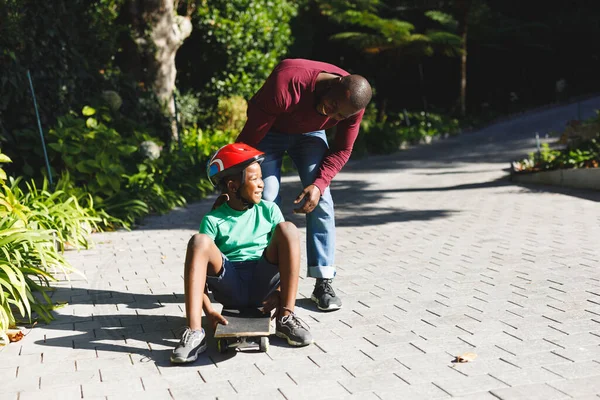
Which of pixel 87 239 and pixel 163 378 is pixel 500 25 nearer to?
pixel 87 239

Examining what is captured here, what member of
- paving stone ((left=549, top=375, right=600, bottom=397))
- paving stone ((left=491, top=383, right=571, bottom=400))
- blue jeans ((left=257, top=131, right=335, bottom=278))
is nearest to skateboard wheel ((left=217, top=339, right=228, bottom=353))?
blue jeans ((left=257, top=131, right=335, bottom=278))

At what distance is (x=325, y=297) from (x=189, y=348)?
1.15 metres

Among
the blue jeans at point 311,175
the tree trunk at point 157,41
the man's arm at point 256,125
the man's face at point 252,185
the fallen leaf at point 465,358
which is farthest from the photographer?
the tree trunk at point 157,41

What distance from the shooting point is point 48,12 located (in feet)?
27.5

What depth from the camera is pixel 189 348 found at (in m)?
3.29

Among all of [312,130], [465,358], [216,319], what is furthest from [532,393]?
[312,130]

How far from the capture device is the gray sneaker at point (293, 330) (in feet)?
11.5

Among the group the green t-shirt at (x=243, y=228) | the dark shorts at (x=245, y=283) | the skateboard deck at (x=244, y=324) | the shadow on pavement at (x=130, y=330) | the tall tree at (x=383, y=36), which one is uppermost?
the tall tree at (x=383, y=36)

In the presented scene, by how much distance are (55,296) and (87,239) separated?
1847mm

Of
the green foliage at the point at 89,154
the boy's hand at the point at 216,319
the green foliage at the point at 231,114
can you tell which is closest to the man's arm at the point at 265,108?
the boy's hand at the point at 216,319

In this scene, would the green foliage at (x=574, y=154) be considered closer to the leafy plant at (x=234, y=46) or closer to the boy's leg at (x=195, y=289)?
the leafy plant at (x=234, y=46)

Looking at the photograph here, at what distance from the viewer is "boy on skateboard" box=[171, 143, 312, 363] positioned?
3359 millimetres

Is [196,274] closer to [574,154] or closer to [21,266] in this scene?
[21,266]

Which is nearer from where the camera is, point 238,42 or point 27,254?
point 27,254
